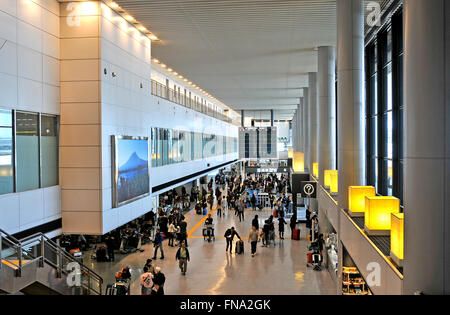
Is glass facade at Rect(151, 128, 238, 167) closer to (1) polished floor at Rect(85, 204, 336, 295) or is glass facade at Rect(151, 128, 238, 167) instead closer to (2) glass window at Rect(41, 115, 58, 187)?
(1) polished floor at Rect(85, 204, 336, 295)

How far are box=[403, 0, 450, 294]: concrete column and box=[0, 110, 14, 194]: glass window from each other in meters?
8.25

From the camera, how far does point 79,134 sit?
1143cm

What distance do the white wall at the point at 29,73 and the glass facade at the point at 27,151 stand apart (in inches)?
7.6

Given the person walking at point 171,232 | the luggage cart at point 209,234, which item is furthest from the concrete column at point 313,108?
the person walking at point 171,232

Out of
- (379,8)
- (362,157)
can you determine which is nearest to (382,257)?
(362,157)

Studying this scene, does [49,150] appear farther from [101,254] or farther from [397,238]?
[397,238]

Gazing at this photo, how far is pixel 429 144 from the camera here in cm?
451

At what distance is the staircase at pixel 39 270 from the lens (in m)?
7.04

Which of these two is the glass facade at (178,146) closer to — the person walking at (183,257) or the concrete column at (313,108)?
the person walking at (183,257)

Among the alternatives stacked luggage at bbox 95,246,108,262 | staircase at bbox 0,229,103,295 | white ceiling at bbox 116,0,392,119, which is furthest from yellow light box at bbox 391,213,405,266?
stacked luggage at bbox 95,246,108,262

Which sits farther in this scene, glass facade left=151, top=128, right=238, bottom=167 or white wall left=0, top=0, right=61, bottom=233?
glass facade left=151, top=128, right=238, bottom=167

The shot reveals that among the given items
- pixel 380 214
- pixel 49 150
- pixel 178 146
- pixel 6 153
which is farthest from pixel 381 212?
pixel 178 146

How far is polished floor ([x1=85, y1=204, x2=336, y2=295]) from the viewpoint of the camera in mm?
11008

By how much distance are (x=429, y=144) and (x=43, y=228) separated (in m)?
9.35
